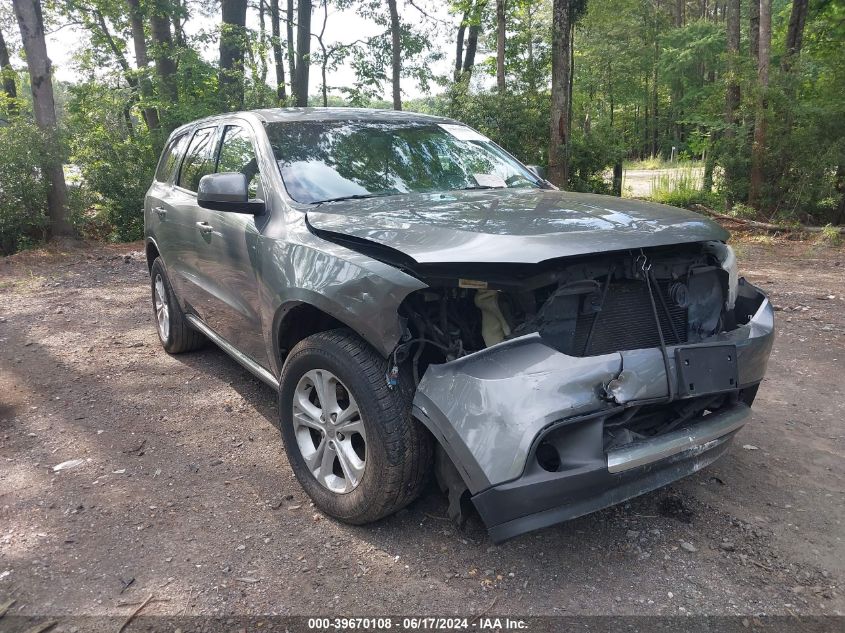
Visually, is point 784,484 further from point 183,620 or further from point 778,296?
point 778,296

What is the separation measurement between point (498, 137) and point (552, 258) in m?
11.6

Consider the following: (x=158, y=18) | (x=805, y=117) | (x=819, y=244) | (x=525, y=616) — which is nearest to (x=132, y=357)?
(x=525, y=616)

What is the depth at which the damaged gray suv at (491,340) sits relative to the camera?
7.29 ft

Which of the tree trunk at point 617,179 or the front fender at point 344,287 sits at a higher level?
the tree trunk at point 617,179

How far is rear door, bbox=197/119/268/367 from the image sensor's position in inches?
136

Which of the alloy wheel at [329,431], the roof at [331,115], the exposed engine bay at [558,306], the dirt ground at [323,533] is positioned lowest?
the dirt ground at [323,533]

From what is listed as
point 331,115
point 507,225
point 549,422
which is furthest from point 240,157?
point 549,422

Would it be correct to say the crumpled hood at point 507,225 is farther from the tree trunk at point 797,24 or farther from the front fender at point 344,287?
the tree trunk at point 797,24

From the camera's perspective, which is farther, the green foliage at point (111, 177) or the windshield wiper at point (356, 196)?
the green foliage at point (111, 177)

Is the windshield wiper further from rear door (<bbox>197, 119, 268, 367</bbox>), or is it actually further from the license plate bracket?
the license plate bracket

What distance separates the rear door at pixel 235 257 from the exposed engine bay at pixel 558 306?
49.2 inches

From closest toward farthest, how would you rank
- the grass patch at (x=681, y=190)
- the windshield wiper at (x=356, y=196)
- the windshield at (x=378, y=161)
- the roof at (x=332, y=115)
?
the windshield wiper at (x=356, y=196) < the windshield at (x=378, y=161) < the roof at (x=332, y=115) < the grass patch at (x=681, y=190)

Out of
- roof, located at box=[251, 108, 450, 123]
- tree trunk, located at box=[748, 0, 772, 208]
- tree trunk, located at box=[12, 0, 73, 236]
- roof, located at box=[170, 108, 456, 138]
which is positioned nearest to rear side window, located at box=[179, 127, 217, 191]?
roof, located at box=[170, 108, 456, 138]

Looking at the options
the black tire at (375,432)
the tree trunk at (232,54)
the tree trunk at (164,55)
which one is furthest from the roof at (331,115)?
the tree trunk at (164,55)
